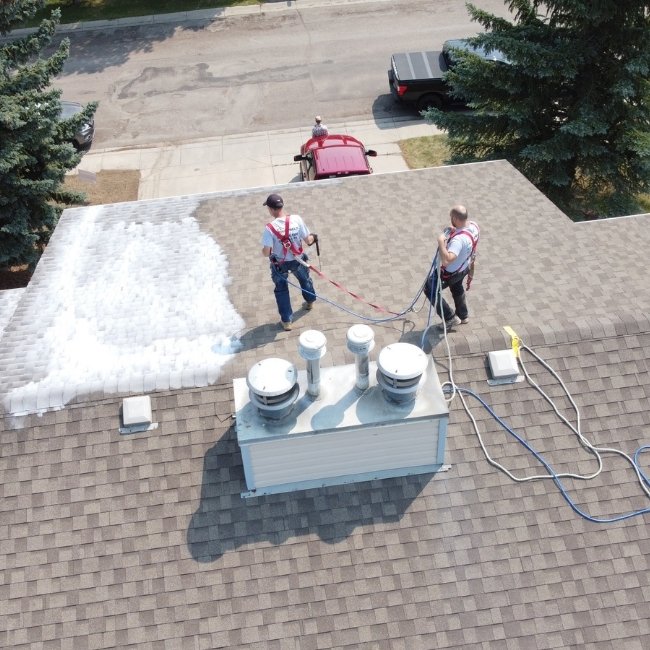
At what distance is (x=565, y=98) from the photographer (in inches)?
547

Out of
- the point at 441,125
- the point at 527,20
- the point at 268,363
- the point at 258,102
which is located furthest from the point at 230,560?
the point at 258,102

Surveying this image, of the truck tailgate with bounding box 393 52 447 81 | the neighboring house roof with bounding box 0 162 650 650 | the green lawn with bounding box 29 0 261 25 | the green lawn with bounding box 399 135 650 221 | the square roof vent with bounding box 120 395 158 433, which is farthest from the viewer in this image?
the green lawn with bounding box 29 0 261 25

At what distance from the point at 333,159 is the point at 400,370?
10.5 meters

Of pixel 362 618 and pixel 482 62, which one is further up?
pixel 482 62

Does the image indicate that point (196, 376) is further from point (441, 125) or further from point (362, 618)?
point (441, 125)

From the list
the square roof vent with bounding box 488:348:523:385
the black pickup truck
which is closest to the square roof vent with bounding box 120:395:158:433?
the square roof vent with bounding box 488:348:523:385

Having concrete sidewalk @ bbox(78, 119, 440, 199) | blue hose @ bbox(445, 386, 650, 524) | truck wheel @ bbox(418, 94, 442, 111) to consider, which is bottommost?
concrete sidewalk @ bbox(78, 119, 440, 199)

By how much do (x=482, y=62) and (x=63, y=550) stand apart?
12243 mm

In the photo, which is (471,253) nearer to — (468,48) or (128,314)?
(128,314)

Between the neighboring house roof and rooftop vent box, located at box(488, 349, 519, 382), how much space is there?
127 mm

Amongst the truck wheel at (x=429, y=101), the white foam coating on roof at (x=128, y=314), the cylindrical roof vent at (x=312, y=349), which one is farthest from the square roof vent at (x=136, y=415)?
the truck wheel at (x=429, y=101)

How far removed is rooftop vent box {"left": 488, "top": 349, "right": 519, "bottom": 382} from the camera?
6.93 metres

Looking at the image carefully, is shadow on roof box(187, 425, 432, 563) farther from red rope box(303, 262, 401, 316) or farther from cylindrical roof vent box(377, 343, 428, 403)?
red rope box(303, 262, 401, 316)

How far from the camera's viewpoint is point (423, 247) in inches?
350
